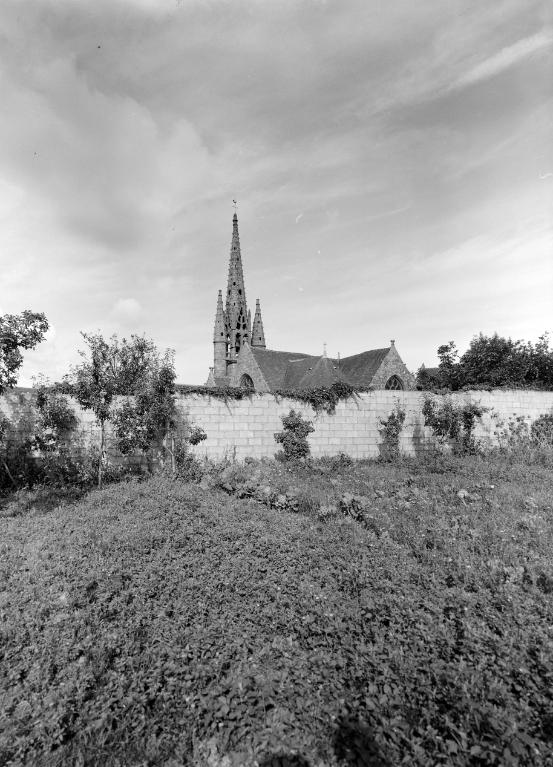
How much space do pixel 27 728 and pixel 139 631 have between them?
1127mm

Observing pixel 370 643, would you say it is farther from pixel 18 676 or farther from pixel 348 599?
pixel 18 676

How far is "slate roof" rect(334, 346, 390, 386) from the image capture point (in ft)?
75.3

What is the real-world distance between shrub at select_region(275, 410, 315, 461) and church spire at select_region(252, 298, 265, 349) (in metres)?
31.8

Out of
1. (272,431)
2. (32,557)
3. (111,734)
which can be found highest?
(272,431)

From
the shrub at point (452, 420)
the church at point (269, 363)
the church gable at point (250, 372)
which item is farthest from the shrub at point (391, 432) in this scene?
the church gable at point (250, 372)

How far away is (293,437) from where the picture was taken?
1205cm

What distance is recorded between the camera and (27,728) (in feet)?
9.38

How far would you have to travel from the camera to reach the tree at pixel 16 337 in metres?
7.23

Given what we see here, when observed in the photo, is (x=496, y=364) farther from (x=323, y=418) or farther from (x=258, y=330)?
(x=258, y=330)

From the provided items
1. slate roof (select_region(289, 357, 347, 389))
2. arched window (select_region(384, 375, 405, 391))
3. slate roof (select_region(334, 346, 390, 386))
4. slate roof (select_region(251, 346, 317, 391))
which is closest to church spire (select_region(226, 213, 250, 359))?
slate roof (select_region(251, 346, 317, 391))

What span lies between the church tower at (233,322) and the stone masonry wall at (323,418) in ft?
88.9

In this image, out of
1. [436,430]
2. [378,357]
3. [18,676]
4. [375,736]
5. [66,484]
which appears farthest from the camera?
[378,357]

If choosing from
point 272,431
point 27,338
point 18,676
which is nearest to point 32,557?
point 18,676

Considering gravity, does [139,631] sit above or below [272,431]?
below
